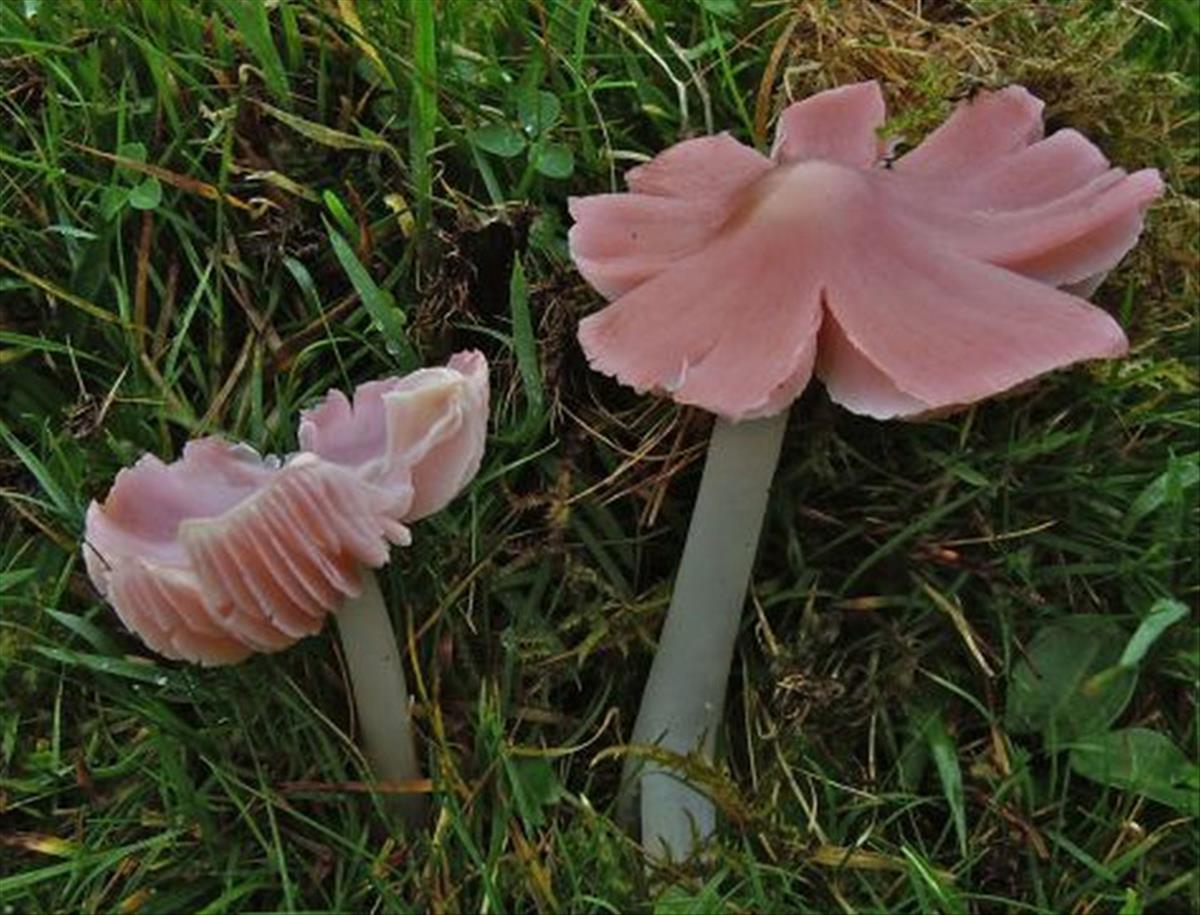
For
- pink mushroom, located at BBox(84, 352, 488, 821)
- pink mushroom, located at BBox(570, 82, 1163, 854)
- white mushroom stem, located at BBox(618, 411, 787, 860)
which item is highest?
pink mushroom, located at BBox(570, 82, 1163, 854)

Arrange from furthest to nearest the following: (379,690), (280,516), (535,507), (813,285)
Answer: (535,507)
(379,690)
(813,285)
(280,516)

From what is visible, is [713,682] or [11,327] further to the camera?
[11,327]

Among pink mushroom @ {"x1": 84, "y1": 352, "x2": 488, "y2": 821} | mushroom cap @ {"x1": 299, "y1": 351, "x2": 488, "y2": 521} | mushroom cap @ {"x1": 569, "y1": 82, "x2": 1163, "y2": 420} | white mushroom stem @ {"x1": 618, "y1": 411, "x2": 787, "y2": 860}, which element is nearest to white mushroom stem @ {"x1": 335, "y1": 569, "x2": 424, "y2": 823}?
pink mushroom @ {"x1": 84, "y1": 352, "x2": 488, "y2": 821}

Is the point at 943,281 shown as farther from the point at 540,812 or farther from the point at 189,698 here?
the point at 189,698

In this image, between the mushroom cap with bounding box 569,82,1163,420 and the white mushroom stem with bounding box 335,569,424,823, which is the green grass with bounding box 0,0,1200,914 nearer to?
the white mushroom stem with bounding box 335,569,424,823

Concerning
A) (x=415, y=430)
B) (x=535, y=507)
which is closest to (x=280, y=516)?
(x=415, y=430)

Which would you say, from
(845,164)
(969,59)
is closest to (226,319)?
(845,164)

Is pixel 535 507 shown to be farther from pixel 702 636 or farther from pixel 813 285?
pixel 813 285
